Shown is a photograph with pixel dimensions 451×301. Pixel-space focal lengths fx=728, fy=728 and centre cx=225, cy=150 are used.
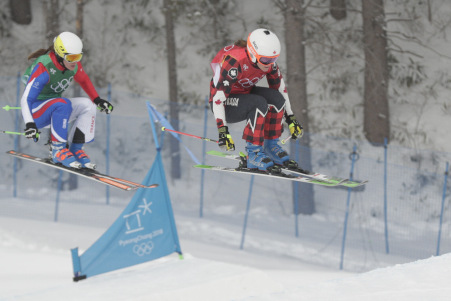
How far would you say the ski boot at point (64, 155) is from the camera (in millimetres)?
7246

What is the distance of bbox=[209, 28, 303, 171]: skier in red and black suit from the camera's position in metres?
6.06

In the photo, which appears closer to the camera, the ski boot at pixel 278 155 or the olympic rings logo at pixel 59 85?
the ski boot at pixel 278 155

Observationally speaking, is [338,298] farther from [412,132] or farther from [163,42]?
[163,42]

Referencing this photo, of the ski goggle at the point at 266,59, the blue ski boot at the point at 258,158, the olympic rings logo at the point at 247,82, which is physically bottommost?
the blue ski boot at the point at 258,158

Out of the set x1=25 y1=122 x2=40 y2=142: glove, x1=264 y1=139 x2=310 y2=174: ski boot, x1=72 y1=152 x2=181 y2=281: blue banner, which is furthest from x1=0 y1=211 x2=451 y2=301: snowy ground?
x1=25 y1=122 x2=40 y2=142: glove

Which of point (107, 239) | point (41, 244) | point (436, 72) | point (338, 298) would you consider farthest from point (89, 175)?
point (436, 72)

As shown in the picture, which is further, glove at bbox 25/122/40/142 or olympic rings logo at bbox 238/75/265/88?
glove at bbox 25/122/40/142

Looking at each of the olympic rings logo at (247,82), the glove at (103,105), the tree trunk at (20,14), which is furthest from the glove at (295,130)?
the tree trunk at (20,14)

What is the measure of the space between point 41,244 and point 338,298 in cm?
822

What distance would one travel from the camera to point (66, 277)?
40.8 ft

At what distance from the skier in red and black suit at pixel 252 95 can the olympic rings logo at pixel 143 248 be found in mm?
5429

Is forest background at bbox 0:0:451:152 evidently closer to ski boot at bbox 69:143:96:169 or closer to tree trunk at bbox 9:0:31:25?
tree trunk at bbox 9:0:31:25

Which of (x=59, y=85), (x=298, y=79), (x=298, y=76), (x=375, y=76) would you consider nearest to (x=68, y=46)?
(x=59, y=85)

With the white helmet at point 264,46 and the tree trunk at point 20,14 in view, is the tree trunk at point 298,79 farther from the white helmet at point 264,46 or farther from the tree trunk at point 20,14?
the tree trunk at point 20,14
